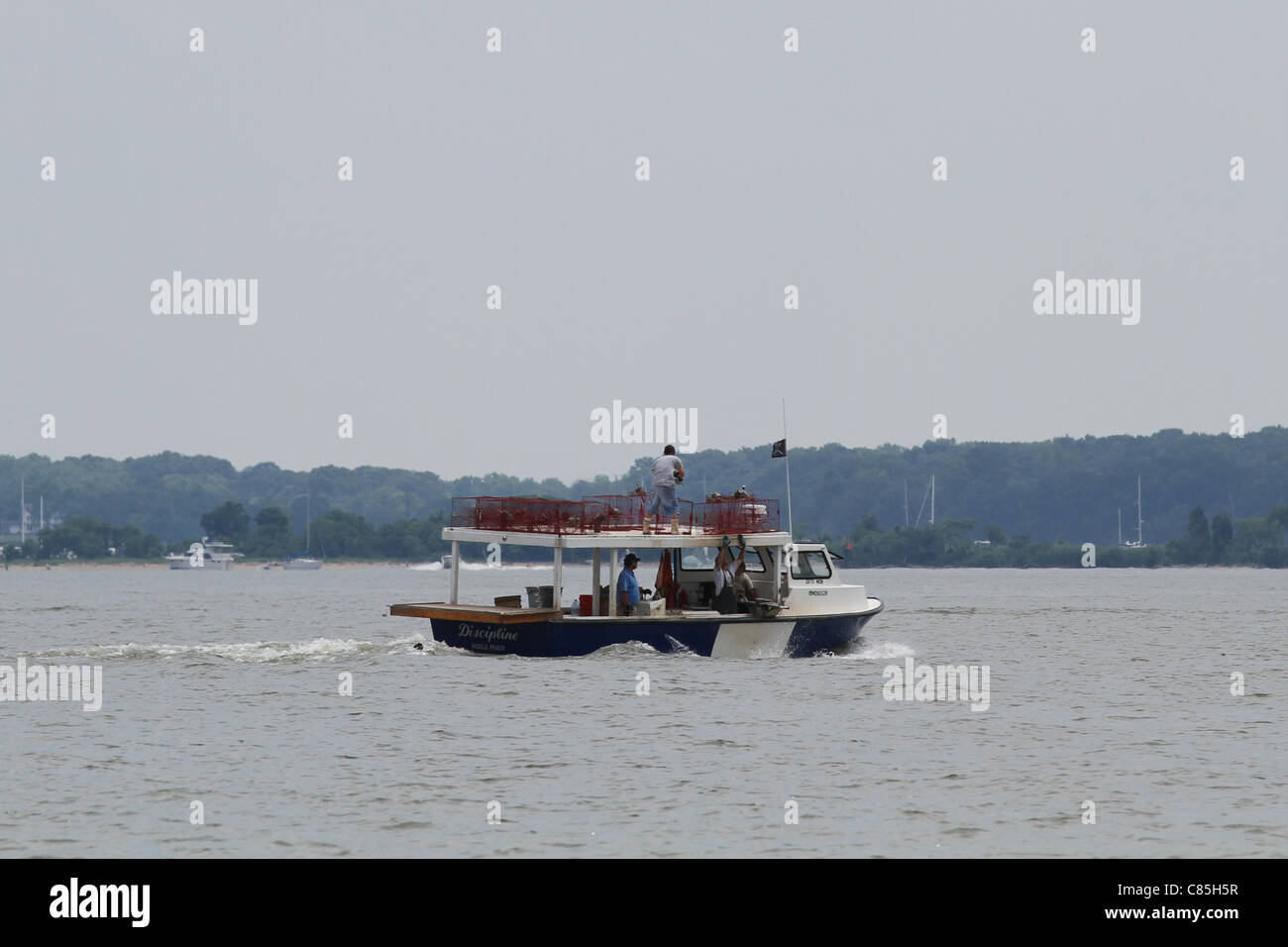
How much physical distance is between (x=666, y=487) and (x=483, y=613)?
15.8 ft

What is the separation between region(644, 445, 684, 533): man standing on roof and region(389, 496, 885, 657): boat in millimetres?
250

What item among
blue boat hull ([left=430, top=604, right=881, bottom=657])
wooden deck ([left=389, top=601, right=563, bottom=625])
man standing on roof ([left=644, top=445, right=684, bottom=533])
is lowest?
blue boat hull ([left=430, top=604, right=881, bottom=657])

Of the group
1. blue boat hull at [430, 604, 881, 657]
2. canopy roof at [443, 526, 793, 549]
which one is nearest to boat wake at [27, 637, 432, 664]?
blue boat hull at [430, 604, 881, 657]

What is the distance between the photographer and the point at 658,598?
36562 mm

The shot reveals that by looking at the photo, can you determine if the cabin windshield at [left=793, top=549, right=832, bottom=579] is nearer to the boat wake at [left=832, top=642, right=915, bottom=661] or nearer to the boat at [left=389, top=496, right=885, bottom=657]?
the boat at [left=389, top=496, right=885, bottom=657]

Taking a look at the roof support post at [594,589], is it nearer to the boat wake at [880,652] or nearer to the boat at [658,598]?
the boat at [658,598]

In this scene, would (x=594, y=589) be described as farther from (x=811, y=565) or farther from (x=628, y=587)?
(x=811, y=565)

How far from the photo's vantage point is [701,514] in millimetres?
38219

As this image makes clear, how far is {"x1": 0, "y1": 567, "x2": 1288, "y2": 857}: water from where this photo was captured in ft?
62.8

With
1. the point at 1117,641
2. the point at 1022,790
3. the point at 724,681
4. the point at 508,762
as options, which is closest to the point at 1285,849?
the point at 1022,790

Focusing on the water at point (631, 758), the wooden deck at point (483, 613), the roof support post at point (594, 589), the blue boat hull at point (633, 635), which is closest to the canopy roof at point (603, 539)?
the roof support post at point (594, 589)

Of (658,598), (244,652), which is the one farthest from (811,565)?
(244,652)
